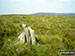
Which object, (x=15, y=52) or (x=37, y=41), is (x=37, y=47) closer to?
(x=37, y=41)

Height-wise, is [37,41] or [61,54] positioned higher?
[37,41]

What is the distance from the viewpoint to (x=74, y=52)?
8.63 metres

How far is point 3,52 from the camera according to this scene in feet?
25.7

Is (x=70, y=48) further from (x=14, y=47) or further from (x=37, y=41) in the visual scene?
(x=14, y=47)

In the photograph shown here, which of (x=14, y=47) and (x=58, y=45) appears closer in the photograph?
(x=14, y=47)

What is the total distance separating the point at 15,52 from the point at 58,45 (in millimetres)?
5074

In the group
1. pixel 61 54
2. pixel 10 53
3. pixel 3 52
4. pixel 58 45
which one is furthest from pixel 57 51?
pixel 3 52

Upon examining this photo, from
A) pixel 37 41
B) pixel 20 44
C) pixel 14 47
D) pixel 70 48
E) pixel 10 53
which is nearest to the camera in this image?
pixel 10 53

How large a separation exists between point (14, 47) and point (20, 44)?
772 millimetres

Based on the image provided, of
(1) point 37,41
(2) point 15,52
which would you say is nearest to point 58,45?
(1) point 37,41

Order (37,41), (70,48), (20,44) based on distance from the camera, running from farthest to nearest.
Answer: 1. (37,41)
2. (70,48)
3. (20,44)

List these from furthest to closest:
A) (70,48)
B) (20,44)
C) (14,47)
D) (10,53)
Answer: (70,48) → (20,44) → (14,47) → (10,53)

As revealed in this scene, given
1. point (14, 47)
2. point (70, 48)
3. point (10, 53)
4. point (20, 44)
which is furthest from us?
point (70, 48)

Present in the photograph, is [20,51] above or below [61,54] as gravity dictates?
above
